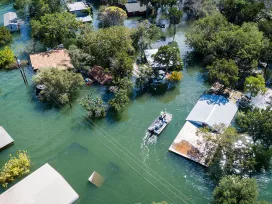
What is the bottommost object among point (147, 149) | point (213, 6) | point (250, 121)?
point (147, 149)

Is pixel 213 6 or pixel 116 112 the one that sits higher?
pixel 213 6

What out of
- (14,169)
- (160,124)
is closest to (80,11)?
(160,124)

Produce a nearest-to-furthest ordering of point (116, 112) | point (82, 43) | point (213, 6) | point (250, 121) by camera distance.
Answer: point (250, 121) → point (116, 112) → point (82, 43) → point (213, 6)

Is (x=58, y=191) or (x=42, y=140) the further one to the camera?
(x=42, y=140)

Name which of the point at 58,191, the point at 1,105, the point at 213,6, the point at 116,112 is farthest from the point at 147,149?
the point at 213,6

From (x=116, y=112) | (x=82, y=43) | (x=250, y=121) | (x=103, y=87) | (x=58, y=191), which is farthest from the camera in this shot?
(x=82, y=43)

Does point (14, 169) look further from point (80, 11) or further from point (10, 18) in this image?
point (80, 11)

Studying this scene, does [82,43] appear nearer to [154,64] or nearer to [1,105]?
[154,64]

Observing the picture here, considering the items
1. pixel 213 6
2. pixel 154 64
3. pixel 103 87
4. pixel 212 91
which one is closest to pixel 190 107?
pixel 212 91
